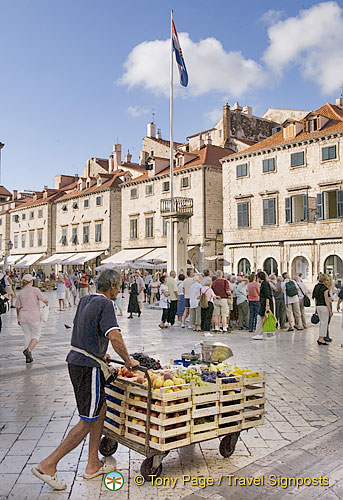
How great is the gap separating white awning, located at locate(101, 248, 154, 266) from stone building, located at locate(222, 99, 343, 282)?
8.21 m

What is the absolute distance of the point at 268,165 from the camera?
33844 millimetres

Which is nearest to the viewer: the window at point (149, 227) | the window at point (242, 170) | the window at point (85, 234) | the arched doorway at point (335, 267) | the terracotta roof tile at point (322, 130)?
the arched doorway at point (335, 267)

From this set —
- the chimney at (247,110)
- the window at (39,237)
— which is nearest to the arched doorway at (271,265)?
the chimney at (247,110)

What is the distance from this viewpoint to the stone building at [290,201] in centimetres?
3028

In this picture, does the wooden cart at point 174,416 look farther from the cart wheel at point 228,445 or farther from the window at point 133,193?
the window at point 133,193

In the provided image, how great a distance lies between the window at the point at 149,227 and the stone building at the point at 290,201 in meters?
8.28

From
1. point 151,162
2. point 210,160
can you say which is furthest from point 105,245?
point 210,160

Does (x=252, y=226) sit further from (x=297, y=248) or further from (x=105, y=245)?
(x=105, y=245)

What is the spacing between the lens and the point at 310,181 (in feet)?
103

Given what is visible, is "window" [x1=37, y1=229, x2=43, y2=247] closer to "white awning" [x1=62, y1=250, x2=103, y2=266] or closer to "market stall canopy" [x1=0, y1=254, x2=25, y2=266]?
"market stall canopy" [x1=0, y1=254, x2=25, y2=266]

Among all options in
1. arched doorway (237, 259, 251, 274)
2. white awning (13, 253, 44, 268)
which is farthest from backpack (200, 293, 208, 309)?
white awning (13, 253, 44, 268)

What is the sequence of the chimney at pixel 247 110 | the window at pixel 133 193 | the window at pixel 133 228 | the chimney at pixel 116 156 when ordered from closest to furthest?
the chimney at pixel 247 110 < the window at pixel 133 228 < the window at pixel 133 193 < the chimney at pixel 116 156

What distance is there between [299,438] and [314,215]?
88.3 ft

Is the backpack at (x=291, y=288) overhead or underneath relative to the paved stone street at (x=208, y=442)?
overhead
